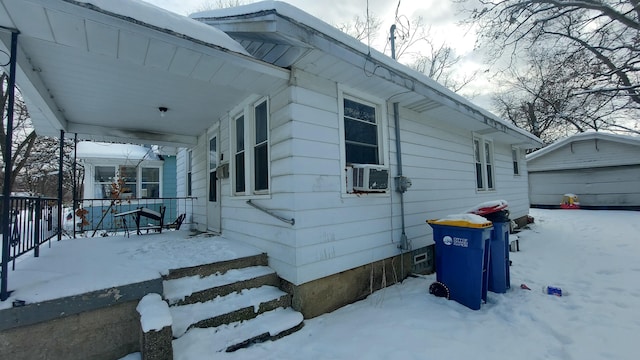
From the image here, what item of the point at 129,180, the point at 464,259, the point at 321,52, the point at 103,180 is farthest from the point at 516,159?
the point at 103,180

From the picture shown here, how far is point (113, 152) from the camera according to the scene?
10.6 metres

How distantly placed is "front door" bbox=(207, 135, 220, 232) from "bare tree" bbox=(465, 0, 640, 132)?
9.04 metres

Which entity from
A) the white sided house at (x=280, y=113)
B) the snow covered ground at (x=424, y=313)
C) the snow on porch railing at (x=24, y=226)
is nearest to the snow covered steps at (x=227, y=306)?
the snow covered ground at (x=424, y=313)

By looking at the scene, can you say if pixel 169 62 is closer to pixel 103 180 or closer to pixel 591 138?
pixel 103 180

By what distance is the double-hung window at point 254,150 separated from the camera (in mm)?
3867

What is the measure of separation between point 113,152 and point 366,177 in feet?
35.9

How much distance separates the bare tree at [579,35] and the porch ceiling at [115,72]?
9190mm

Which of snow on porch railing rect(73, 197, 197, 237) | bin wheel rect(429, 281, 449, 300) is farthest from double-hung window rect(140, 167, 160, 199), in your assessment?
bin wheel rect(429, 281, 449, 300)

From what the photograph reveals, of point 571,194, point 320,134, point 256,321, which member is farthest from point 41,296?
point 571,194

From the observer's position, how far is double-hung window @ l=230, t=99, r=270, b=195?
387 cm

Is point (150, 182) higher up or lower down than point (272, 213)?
higher up

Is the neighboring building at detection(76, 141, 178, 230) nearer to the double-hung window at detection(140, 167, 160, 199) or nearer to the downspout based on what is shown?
the double-hung window at detection(140, 167, 160, 199)

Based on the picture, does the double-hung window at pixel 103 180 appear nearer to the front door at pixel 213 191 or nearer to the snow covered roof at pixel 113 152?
the snow covered roof at pixel 113 152

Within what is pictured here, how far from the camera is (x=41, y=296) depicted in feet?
7.04
